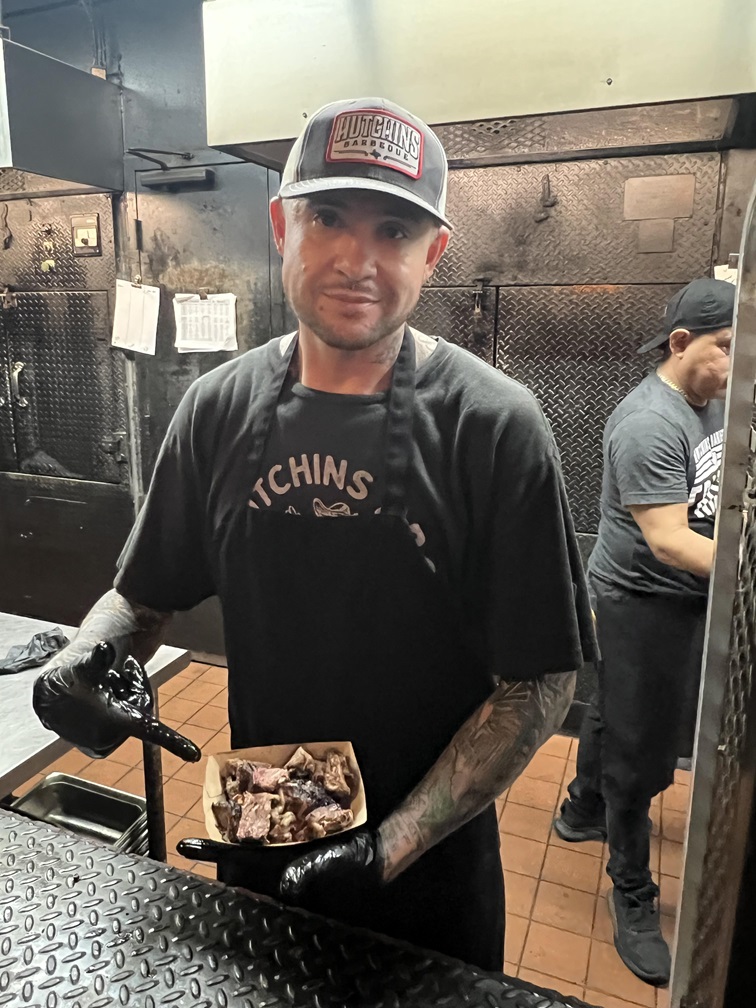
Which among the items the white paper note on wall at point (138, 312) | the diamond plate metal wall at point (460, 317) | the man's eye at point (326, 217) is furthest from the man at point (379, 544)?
the white paper note on wall at point (138, 312)

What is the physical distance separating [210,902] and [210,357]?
91 centimetres

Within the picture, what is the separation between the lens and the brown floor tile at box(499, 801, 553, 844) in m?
1.66

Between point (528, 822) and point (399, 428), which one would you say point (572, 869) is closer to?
point (528, 822)

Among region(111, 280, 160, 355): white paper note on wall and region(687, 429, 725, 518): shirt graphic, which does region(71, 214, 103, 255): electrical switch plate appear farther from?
region(687, 429, 725, 518): shirt graphic

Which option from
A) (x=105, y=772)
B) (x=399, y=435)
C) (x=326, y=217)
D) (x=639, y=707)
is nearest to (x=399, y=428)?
(x=399, y=435)

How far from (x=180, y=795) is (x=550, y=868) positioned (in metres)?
0.97

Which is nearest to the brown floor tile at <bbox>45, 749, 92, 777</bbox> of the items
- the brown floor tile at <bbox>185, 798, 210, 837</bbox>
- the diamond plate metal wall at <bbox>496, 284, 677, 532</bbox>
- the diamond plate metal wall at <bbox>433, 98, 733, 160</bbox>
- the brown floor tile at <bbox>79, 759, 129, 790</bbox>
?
the brown floor tile at <bbox>79, 759, 129, 790</bbox>

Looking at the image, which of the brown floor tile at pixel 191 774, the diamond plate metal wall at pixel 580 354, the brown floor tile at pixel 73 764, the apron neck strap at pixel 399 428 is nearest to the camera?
the apron neck strap at pixel 399 428

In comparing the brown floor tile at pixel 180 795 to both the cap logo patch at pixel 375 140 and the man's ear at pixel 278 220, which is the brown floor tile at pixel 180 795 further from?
the cap logo patch at pixel 375 140

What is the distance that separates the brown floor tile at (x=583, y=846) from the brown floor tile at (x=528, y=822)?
1.1 inches

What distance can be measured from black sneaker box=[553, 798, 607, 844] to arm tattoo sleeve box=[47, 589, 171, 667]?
3.76 ft

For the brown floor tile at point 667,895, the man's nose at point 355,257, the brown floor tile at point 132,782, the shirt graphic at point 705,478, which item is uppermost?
the man's nose at point 355,257

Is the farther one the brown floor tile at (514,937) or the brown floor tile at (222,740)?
the brown floor tile at (514,937)

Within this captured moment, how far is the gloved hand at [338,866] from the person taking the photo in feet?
2.79
